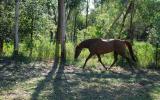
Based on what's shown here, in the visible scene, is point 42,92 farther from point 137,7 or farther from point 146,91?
point 137,7

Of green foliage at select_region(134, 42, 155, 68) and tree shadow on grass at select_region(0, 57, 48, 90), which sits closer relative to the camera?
tree shadow on grass at select_region(0, 57, 48, 90)

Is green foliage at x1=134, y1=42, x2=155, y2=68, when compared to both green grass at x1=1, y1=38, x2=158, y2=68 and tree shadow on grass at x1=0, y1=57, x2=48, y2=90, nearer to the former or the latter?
green grass at x1=1, y1=38, x2=158, y2=68

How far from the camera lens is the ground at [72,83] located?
11023mm

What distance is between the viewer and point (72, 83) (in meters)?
13.0

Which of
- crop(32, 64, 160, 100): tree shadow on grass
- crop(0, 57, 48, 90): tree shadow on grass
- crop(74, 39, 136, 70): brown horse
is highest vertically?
crop(74, 39, 136, 70): brown horse

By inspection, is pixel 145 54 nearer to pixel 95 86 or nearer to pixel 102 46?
pixel 102 46

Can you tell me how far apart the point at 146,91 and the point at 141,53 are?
7781 millimetres

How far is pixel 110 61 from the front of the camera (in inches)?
762

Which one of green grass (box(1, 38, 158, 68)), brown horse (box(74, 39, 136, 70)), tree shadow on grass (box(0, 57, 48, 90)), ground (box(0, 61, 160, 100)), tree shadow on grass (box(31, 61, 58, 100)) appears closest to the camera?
tree shadow on grass (box(31, 61, 58, 100))

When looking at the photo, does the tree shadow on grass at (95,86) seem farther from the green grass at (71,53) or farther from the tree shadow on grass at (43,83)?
the green grass at (71,53)

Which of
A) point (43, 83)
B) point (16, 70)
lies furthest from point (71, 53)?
point (43, 83)

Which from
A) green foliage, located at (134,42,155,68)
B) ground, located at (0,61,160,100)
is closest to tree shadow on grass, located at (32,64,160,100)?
ground, located at (0,61,160,100)

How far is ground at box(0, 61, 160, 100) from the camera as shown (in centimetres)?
1102

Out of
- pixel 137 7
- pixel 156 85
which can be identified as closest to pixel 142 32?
pixel 137 7
